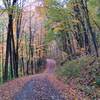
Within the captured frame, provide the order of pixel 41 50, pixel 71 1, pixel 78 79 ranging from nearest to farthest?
pixel 78 79 → pixel 71 1 → pixel 41 50

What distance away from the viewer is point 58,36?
3981cm

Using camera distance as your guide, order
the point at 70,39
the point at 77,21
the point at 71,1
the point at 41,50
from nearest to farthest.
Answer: the point at 71,1
the point at 77,21
the point at 70,39
the point at 41,50

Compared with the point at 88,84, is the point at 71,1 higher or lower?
higher

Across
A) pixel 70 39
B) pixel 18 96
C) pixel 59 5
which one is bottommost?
pixel 18 96

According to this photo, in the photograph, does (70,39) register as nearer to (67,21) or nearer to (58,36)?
(58,36)

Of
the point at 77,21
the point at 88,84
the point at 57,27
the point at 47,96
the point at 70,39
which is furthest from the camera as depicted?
the point at 70,39

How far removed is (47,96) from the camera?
1208cm

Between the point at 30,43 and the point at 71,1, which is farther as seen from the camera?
the point at 30,43

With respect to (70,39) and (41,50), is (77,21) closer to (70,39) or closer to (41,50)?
(70,39)

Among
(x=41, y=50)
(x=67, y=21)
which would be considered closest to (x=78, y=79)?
(x=67, y=21)

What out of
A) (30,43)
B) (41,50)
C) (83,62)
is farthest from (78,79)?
(41,50)

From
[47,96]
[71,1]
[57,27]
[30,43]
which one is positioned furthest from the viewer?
[30,43]

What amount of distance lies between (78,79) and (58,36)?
932 inches

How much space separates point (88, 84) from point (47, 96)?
146 inches
